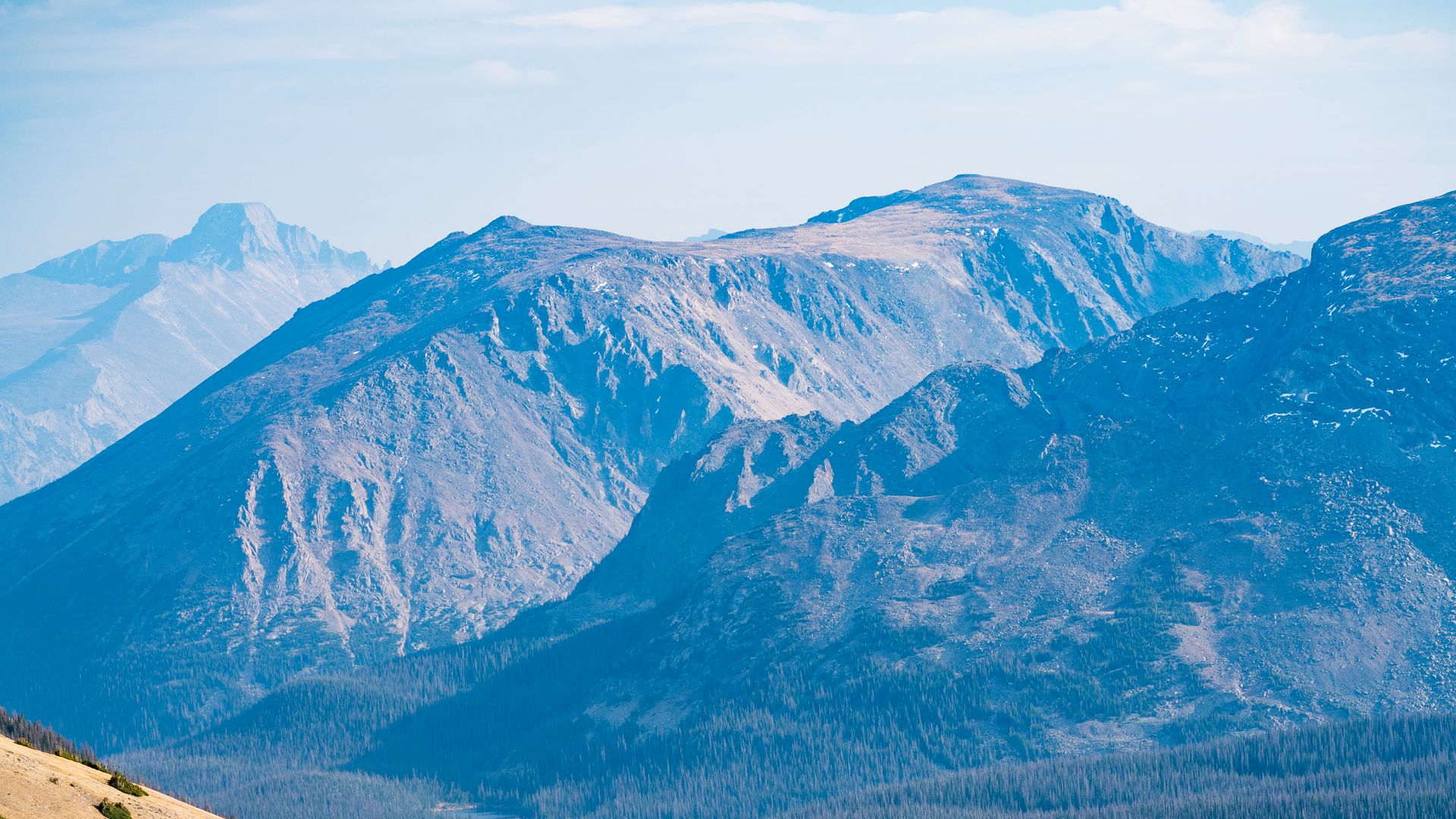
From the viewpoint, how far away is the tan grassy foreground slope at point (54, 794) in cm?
15562

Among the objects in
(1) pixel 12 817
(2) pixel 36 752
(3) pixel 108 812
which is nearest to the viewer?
(1) pixel 12 817

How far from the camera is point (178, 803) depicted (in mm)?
184250

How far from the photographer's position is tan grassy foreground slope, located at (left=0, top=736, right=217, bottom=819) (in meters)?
156

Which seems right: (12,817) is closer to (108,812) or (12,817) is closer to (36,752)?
(108,812)

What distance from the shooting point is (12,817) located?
149875 millimetres

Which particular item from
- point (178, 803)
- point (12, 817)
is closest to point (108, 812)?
point (12, 817)

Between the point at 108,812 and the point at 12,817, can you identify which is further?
the point at 108,812

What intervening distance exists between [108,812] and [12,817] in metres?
10.8

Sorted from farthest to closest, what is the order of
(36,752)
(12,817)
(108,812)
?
(36,752)
(108,812)
(12,817)

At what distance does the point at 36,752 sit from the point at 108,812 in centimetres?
2757

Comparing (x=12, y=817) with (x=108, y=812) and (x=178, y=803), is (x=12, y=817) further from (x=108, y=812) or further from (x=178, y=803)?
(x=178, y=803)

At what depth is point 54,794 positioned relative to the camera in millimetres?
159625

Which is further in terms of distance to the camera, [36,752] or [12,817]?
[36,752]

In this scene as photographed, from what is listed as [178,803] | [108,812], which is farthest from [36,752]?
[108,812]
